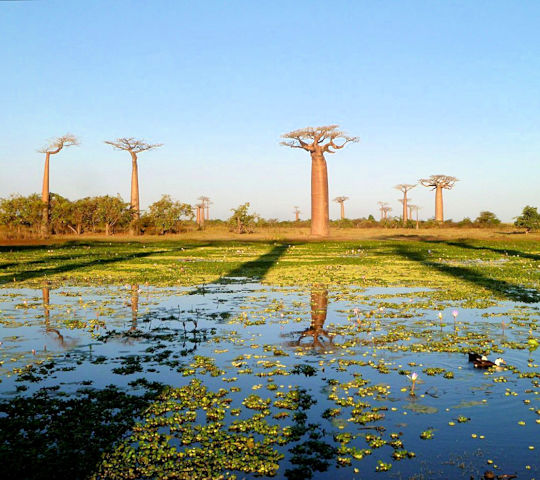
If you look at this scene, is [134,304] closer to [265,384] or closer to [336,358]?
[336,358]

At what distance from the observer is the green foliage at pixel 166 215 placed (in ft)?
195

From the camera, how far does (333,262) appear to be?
24578 millimetres

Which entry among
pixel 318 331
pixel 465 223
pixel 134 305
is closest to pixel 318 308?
pixel 318 331

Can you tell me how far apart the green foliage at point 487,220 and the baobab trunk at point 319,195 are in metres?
35.5

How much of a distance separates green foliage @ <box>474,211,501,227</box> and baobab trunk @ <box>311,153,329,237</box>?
35545 mm

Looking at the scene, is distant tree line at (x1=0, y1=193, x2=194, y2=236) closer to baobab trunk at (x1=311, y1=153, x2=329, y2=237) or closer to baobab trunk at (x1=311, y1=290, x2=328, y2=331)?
baobab trunk at (x1=311, y1=153, x2=329, y2=237)

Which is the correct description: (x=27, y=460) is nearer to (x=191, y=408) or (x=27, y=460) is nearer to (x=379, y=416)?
(x=191, y=408)

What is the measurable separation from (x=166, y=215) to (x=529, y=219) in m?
38.2

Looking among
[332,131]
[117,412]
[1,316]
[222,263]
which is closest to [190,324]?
[1,316]

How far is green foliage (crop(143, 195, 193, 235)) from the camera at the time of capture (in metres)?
59.4

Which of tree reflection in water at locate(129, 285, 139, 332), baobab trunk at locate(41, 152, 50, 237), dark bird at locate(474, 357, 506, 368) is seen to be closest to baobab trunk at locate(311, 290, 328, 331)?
dark bird at locate(474, 357, 506, 368)

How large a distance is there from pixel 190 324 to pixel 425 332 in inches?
173

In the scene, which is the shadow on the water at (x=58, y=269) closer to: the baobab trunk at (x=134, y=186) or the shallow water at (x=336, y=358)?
the shallow water at (x=336, y=358)

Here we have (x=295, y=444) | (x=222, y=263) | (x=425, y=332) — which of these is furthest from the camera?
(x=222, y=263)
